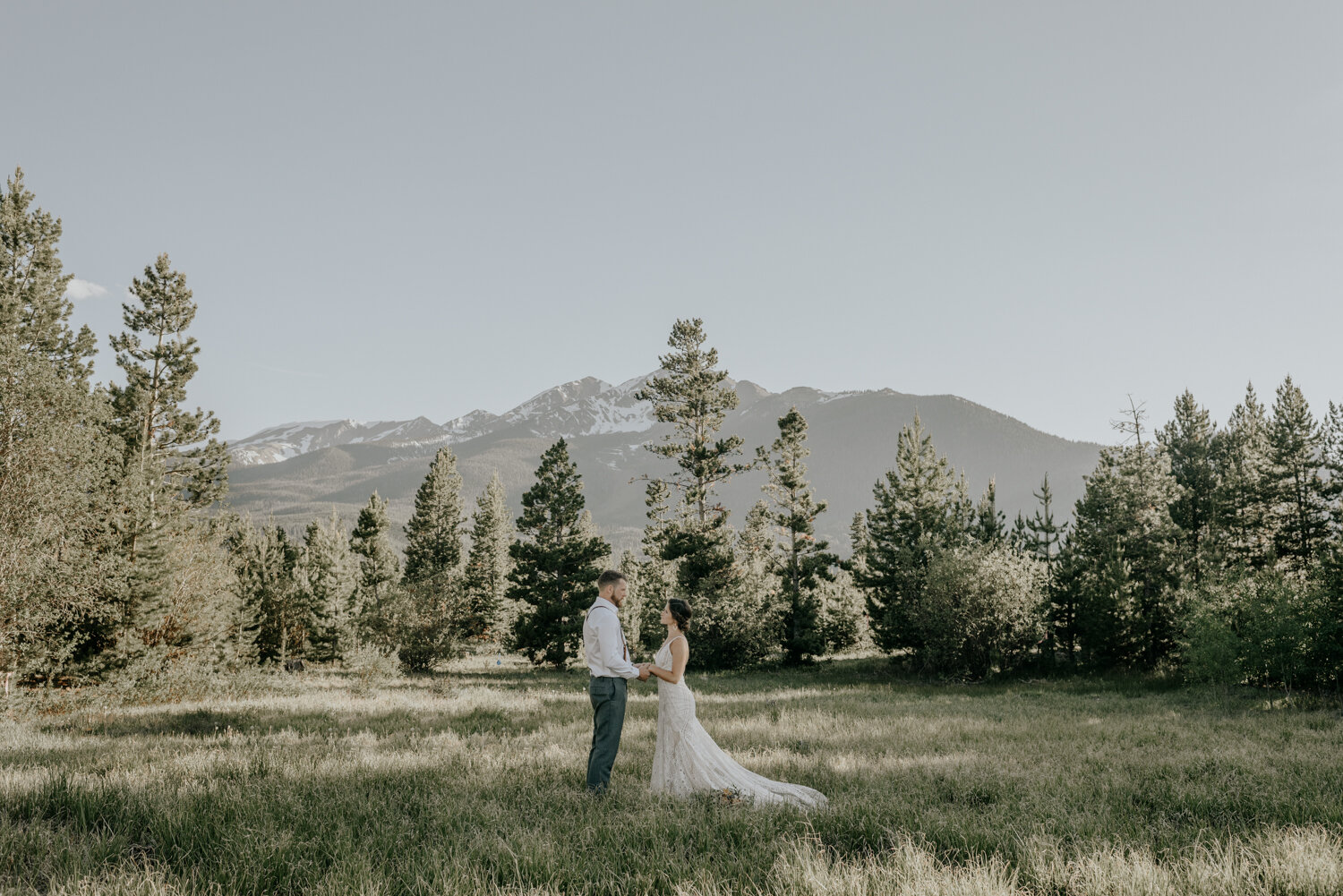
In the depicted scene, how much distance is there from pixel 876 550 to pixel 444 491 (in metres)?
39.2

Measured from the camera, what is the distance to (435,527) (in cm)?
5891

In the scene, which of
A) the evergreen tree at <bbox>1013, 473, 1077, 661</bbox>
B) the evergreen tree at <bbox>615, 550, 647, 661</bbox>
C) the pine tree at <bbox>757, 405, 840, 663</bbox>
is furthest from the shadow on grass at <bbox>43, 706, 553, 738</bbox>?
the evergreen tree at <bbox>615, 550, 647, 661</bbox>

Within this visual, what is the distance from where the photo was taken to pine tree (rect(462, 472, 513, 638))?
5938 cm

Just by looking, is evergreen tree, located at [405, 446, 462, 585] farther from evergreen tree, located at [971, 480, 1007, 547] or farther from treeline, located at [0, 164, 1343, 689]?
evergreen tree, located at [971, 480, 1007, 547]

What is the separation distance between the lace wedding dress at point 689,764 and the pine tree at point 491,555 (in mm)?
51189

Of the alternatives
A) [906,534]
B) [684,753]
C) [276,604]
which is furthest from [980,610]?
[276,604]

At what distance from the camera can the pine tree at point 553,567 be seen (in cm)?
3747

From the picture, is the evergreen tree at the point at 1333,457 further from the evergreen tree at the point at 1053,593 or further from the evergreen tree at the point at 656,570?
the evergreen tree at the point at 656,570

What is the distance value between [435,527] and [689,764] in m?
56.0

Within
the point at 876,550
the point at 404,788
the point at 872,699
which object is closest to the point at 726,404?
the point at 876,550

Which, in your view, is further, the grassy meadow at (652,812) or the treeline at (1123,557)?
the treeline at (1123,557)

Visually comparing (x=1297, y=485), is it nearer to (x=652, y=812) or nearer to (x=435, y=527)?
(x=652, y=812)

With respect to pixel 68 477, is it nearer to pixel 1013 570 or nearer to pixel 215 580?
pixel 215 580

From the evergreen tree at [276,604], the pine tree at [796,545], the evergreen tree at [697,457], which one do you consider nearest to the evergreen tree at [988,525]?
the pine tree at [796,545]
